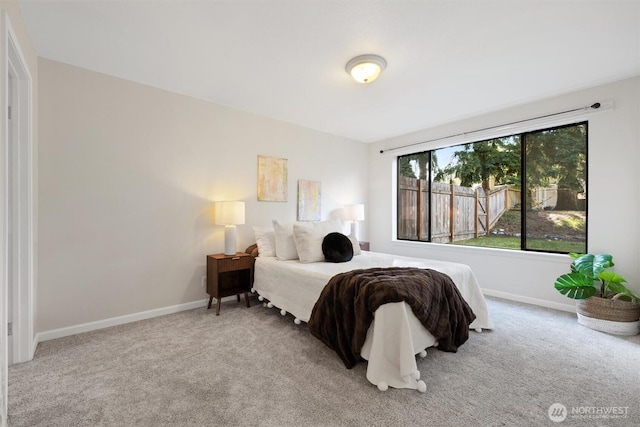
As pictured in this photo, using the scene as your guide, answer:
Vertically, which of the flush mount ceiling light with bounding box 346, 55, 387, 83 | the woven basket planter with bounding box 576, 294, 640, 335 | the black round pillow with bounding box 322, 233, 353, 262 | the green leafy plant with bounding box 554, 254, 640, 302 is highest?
the flush mount ceiling light with bounding box 346, 55, 387, 83

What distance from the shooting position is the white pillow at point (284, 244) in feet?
11.0

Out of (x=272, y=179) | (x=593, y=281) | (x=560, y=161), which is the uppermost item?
(x=560, y=161)

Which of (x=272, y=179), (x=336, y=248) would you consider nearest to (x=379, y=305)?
(x=336, y=248)

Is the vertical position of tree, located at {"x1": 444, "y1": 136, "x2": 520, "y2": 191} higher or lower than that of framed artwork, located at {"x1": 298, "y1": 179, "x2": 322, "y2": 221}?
higher

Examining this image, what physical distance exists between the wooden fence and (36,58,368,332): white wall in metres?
2.61

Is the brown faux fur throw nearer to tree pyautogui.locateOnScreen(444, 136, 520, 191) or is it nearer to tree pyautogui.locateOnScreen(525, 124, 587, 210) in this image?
tree pyautogui.locateOnScreen(525, 124, 587, 210)

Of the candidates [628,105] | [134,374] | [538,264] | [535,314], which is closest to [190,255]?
[134,374]

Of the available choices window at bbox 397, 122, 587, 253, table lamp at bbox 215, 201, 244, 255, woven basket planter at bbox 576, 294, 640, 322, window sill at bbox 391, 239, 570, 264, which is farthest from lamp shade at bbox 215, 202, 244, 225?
woven basket planter at bbox 576, 294, 640, 322

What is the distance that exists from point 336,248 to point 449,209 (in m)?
2.39

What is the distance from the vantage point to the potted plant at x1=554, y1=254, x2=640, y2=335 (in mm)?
2568

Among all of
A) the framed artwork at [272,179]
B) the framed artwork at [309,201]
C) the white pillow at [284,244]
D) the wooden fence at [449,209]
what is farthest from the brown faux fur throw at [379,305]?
the wooden fence at [449,209]

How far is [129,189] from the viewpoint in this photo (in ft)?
9.55

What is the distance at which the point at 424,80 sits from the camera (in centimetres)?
293

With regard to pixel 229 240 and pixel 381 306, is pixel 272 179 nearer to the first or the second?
pixel 229 240
